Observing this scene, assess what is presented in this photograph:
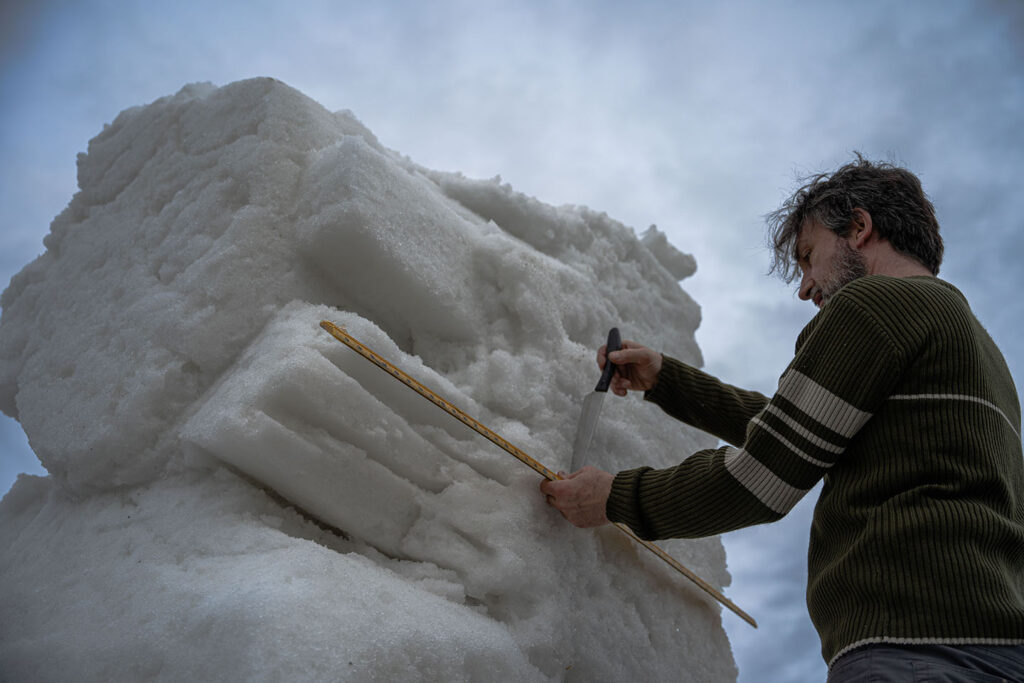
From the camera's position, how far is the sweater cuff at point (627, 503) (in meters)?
1.30

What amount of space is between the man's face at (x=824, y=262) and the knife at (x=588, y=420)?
52 centimetres

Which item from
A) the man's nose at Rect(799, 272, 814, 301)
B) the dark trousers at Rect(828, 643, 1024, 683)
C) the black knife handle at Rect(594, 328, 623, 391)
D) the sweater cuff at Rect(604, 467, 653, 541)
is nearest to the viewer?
the dark trousers at Rect(828, 643, 1024, 683)

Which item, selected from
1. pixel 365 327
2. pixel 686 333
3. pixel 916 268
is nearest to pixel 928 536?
pixel 916 268

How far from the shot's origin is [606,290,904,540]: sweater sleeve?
41.4 inches

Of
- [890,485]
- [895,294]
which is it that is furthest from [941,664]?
[895,294]

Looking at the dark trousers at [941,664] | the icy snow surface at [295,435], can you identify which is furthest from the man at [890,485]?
the icy snow surface at [295,435]

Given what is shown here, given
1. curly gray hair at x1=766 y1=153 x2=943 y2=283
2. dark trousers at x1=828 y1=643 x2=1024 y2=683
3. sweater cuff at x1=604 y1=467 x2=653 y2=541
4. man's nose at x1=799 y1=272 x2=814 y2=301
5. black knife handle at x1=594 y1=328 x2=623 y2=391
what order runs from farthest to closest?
black knife handle at x1=594 y1=328 x2=623 y2=391, man's nose at x1=799 y1=272 x2=814 y2=301, curly gray hair at x1=766 y1=153 x2=943 y2=283, sweater cuff at x1=604 y1=467 x2=653 y2=541, dark trousers at x1=828 y1=643 x2=1024 y2=683

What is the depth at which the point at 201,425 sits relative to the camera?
48.2 inches

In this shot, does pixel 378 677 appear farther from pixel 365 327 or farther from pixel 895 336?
pixel 895 336

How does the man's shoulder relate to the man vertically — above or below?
above

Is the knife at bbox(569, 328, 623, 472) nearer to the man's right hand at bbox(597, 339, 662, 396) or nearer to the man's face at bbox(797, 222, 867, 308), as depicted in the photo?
the man's right hand at bbox(597, 339, 662, 396)

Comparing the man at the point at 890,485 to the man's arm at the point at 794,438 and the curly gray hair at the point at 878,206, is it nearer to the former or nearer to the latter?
the man's arm at the point at 794,438

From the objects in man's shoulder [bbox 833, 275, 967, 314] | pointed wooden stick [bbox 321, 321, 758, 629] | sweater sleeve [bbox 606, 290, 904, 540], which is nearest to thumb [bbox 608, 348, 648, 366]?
pointed wooden stick [bbox 321, 321, 758, 629]

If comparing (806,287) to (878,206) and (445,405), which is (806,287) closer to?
(878,206)
